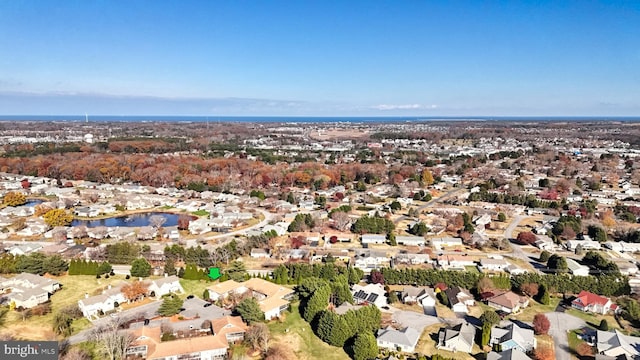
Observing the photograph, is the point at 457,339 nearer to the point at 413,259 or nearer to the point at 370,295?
the point at 370,295

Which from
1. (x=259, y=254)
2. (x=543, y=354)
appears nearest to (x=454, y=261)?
(x=543, y=354)

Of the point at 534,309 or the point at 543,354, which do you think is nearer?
the point at 543,354

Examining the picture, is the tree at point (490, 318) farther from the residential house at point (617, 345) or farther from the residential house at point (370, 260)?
the residential house at point (370, 260)

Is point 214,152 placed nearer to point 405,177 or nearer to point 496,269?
point 405,177

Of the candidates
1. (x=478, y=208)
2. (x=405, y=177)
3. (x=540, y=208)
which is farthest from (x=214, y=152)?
(x=540, y=208)

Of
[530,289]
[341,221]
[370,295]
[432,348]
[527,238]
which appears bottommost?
[432,348]

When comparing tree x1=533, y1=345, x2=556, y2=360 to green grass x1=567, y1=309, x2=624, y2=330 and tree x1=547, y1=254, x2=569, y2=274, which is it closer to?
green grass x1=567, y1=309, x2=624, y2=330
